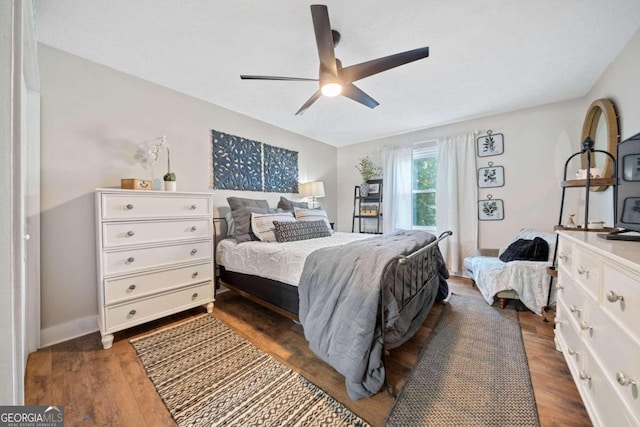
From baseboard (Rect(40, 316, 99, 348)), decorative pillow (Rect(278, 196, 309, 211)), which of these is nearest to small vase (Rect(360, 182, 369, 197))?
decorative pillow (Rect(278, 196, 309, 211))

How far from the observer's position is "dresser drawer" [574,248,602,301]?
1.02 m

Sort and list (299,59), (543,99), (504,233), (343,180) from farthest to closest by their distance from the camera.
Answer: (343,180), (504,233), (543,99), (299,59)

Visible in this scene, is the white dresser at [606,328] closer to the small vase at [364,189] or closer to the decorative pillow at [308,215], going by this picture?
the decorative pillow at [308,215]

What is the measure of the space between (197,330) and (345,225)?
3.45 meters

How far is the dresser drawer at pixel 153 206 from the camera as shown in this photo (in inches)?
71.4

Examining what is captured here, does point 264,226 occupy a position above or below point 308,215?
below

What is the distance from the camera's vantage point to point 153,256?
203 cm

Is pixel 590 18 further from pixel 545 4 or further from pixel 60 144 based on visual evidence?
pixel 60 144

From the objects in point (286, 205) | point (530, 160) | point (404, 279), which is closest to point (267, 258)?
point (404, 279)

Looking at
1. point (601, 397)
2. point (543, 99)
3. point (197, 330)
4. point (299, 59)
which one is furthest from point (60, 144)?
point (543, 99)

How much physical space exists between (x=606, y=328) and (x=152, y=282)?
2.83m

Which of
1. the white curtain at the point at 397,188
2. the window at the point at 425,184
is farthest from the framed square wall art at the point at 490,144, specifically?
the white curtain at the point at 397,188

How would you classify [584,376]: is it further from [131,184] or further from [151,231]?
[131,184]

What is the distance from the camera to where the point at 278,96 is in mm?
2715
